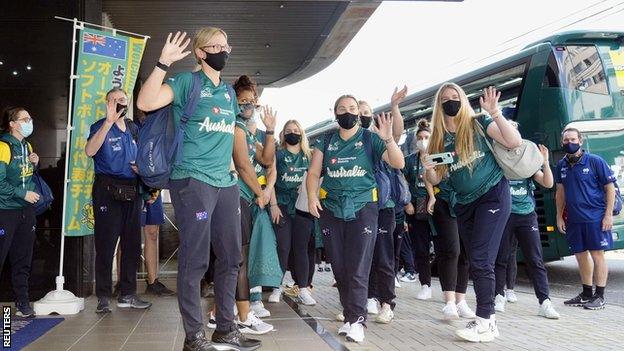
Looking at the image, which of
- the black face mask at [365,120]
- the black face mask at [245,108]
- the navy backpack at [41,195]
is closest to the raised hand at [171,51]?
the black face mask at [245,108]

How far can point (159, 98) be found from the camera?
3.67m

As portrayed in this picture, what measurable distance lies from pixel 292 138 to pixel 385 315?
2303 mm

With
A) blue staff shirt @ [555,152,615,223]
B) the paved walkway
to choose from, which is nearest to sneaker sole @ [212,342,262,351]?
the paved walkway

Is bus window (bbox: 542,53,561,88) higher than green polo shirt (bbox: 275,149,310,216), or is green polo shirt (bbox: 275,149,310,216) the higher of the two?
bus window (bbox: 542,53,561,88)

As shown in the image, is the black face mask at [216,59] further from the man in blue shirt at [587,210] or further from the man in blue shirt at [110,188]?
the man in blue shirt at [587,210]

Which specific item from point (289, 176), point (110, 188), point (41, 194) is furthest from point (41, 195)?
point (289, 176)

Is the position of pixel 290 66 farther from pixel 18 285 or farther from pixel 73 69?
pixel 18 285

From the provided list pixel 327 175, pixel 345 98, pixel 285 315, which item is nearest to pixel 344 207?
pixel 327 175

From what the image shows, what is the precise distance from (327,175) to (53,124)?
3.69m

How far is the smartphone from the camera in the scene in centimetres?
483

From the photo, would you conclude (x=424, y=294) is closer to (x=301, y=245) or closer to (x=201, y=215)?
(x=301, y=245)

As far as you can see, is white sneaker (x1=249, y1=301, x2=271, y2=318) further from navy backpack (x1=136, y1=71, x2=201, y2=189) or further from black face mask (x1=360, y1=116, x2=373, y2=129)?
navy backpack (x1=136, y1=71, x2=201, y2=189)

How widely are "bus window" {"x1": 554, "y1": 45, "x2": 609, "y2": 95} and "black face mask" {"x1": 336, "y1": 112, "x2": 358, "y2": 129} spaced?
485cm

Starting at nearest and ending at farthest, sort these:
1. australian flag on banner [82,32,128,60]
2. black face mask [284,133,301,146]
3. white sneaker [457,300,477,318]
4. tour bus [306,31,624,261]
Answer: white sneaker [457,300,477,318], australian flag on banner [82,32,128,60], black face mask [284,133,301,146], tour bus [306,31,624,261]
